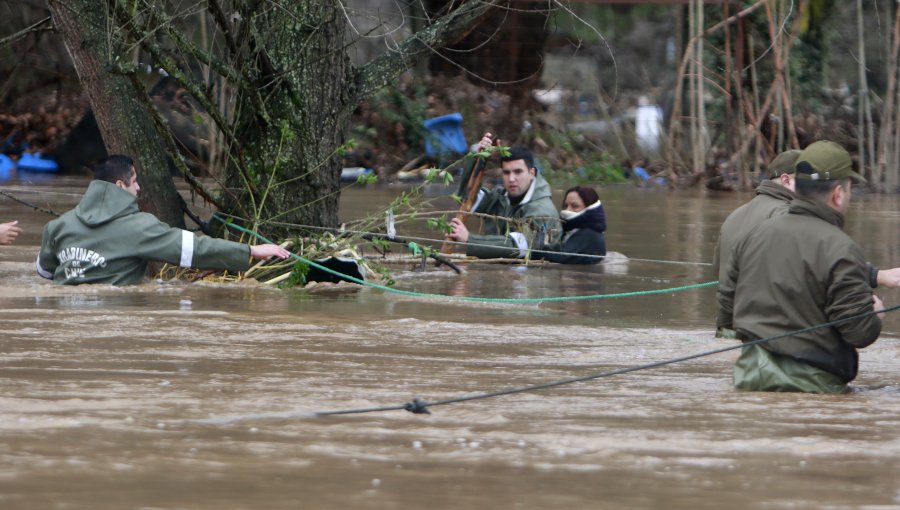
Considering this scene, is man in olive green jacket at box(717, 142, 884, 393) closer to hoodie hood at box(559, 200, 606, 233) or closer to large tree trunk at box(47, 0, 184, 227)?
large tree trunk at box(47, 0, 184, 227)

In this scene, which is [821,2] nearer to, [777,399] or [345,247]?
[345,247]

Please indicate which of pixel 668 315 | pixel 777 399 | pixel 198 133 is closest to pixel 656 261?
pixel 668 315

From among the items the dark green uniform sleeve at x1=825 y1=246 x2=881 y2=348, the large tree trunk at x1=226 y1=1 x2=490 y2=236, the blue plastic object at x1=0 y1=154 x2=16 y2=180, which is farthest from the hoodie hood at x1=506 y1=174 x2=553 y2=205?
the blue plastic object at x1=0 y1=154 x2=16 y2=180

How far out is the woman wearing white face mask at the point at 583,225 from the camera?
39.3ft

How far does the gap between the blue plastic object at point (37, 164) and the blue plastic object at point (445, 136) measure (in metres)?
6.63

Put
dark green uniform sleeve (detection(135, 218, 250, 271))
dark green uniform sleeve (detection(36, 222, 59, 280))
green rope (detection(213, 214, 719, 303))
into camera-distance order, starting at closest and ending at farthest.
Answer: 1. dark green uniform sleeve (detection(135, 218, 250, 271))
2. dark green uniform sleeve (detection(36, 222, 59, 280))
3. green rope (detection(213, 214, 719, 303))

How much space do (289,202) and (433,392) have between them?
5073 mm

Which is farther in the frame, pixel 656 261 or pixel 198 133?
pixel 198 133

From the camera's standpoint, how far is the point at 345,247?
1039 centimetres

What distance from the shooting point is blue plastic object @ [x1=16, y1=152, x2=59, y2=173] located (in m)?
24.3

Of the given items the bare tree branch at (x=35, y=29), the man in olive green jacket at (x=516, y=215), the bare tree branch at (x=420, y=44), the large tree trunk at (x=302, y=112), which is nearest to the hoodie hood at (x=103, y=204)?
the large tree trunk at (x=302, y=112)

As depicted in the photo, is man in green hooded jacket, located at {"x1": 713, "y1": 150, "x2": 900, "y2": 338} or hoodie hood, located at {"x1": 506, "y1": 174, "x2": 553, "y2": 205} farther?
hoodie hood, located at {"x1": 506, "y1": 174, "x2": 553, "y2": 205}

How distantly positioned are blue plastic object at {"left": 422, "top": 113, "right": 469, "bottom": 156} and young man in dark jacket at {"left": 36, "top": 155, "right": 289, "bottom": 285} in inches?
616

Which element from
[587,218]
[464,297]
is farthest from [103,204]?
[587,218]
